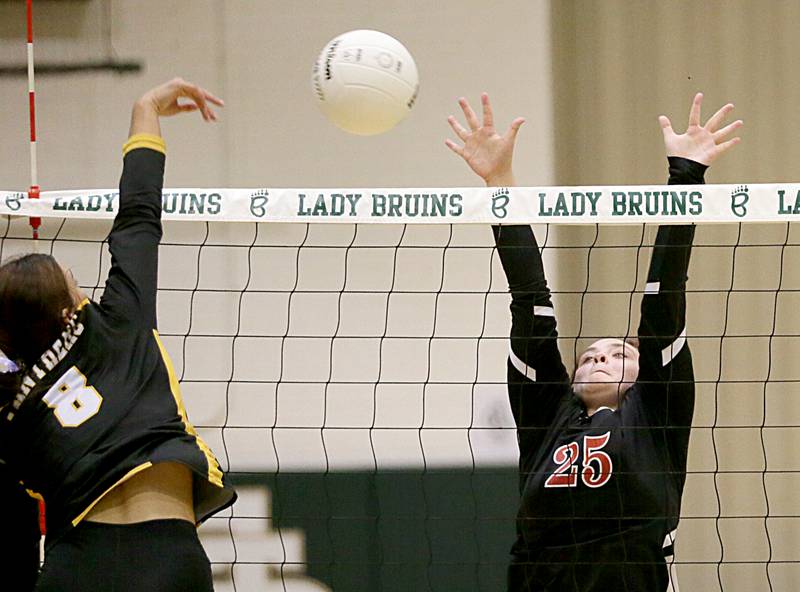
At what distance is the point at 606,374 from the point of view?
3432 mm

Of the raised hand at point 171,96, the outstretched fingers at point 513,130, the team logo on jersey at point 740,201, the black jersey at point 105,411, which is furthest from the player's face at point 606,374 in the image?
the raised hand at point 171,96

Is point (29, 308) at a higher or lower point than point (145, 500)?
higher

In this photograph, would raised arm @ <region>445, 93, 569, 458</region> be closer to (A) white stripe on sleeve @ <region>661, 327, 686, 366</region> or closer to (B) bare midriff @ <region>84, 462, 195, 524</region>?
(A) white stripe on sleeve @ <region>661, 327, 686, 366</region>

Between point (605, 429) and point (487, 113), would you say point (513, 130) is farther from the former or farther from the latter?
point (605, 429)

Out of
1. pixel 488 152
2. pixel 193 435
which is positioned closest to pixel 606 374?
pixel 488 152

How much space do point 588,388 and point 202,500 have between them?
134cm

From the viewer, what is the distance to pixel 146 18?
601cm

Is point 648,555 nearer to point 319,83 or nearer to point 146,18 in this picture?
point 319,83

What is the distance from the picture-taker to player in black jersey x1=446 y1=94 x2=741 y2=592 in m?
3.18

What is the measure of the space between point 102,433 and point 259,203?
3.66ft

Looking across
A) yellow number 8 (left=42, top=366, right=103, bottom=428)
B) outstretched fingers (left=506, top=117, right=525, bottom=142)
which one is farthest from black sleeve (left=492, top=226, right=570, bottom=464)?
yellow number 8 (left=42, top=366, right=103, bottom=428)

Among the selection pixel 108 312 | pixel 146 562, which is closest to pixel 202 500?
pixel 146 562

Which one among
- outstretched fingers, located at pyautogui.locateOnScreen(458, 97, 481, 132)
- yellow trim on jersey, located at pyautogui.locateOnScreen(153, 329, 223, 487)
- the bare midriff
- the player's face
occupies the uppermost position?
outstretched fingers, located at pyautogui.locateOnScreen(458, 97, 481, 132)

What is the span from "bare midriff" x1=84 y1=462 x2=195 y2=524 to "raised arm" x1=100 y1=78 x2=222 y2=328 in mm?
336
